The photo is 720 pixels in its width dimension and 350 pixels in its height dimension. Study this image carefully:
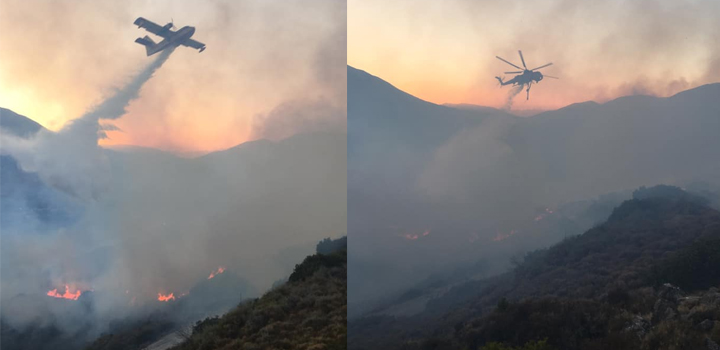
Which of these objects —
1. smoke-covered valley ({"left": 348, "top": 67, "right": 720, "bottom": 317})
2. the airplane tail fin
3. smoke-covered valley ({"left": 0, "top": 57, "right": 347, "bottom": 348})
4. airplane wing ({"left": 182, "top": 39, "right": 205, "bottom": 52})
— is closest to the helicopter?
smoke-covered valley ({"left": 348, "top": 67, "right": 720, "bottom": 317})

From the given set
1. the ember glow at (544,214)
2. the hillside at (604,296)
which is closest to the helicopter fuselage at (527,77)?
the ember glow at (544,214)

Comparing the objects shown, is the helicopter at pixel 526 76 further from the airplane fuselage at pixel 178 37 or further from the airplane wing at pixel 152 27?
the airplane wing at pixel 152 27

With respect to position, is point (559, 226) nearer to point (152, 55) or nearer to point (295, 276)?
point (295, 276)

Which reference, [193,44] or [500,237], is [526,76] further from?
[193,44]

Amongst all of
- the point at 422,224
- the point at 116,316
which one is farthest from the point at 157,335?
the point at 422,224

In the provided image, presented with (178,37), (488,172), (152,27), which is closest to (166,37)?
(178,37)

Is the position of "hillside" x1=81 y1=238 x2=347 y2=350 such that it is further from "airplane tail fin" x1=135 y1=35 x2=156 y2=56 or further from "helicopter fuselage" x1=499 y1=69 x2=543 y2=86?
"airplane tail fin" x1=135 y1=35 x2=156 y2=56

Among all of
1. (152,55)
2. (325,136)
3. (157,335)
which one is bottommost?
(157,335)
